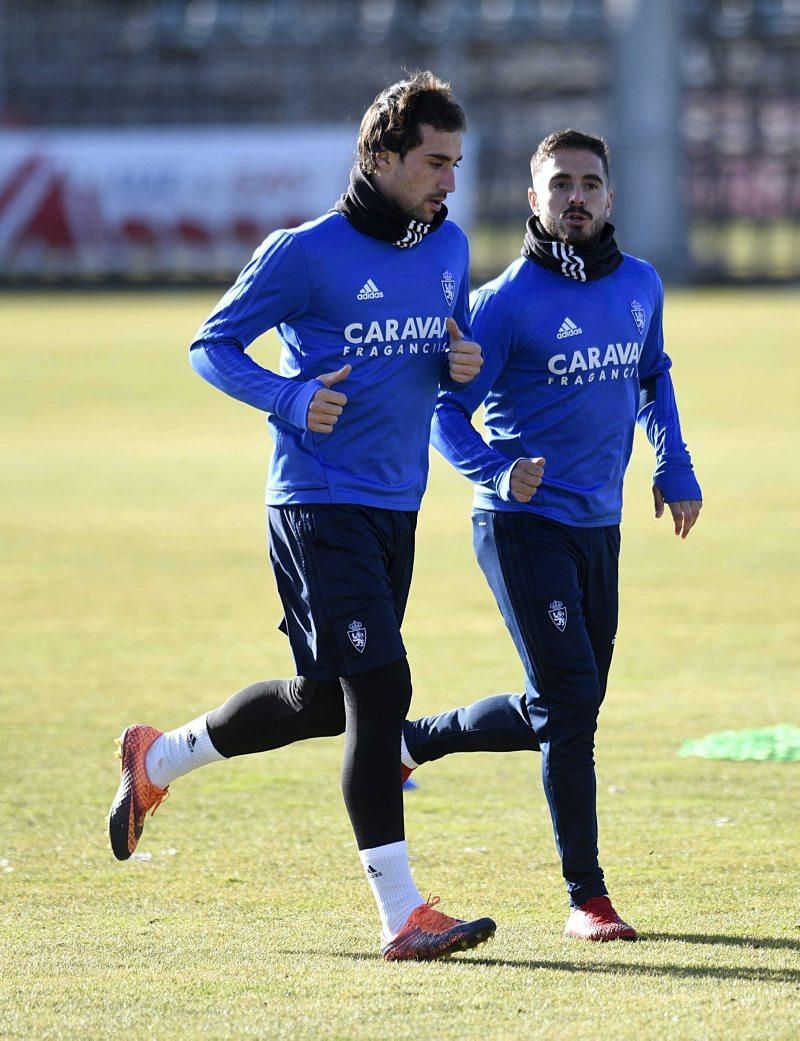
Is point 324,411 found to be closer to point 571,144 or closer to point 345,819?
point 571,144

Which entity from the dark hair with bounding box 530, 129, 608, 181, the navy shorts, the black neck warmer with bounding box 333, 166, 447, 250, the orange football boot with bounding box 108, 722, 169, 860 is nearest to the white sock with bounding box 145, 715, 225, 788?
the orange football boot with bounding box 108, 722, 169, 860

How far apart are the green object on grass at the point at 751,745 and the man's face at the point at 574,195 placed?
271 centimetres

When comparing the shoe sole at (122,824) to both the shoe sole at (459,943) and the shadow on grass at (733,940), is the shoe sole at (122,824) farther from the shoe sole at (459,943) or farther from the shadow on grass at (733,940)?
the shadow on grass at (733,940)

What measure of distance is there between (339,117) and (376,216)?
1551 inches

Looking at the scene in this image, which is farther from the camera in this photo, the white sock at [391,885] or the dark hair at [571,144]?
the dark hair at [571,144]

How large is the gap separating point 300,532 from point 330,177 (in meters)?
32.0

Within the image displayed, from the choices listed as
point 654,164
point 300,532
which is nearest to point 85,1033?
point 300,532

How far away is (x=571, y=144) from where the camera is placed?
5141mm

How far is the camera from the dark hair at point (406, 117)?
487 cm

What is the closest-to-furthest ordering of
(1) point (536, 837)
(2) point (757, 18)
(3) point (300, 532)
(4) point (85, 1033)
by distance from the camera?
(4) point (85, 1033) → (3) point (300, 532) → (1) point (536, 837) → (2) point (757, 18)

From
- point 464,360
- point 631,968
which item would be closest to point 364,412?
point 464,360

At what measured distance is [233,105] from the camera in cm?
4566

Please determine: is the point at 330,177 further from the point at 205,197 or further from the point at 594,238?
the point at 594,238

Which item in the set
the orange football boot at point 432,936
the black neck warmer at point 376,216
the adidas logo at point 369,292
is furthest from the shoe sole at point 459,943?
the black neck warmer at point 376,216
